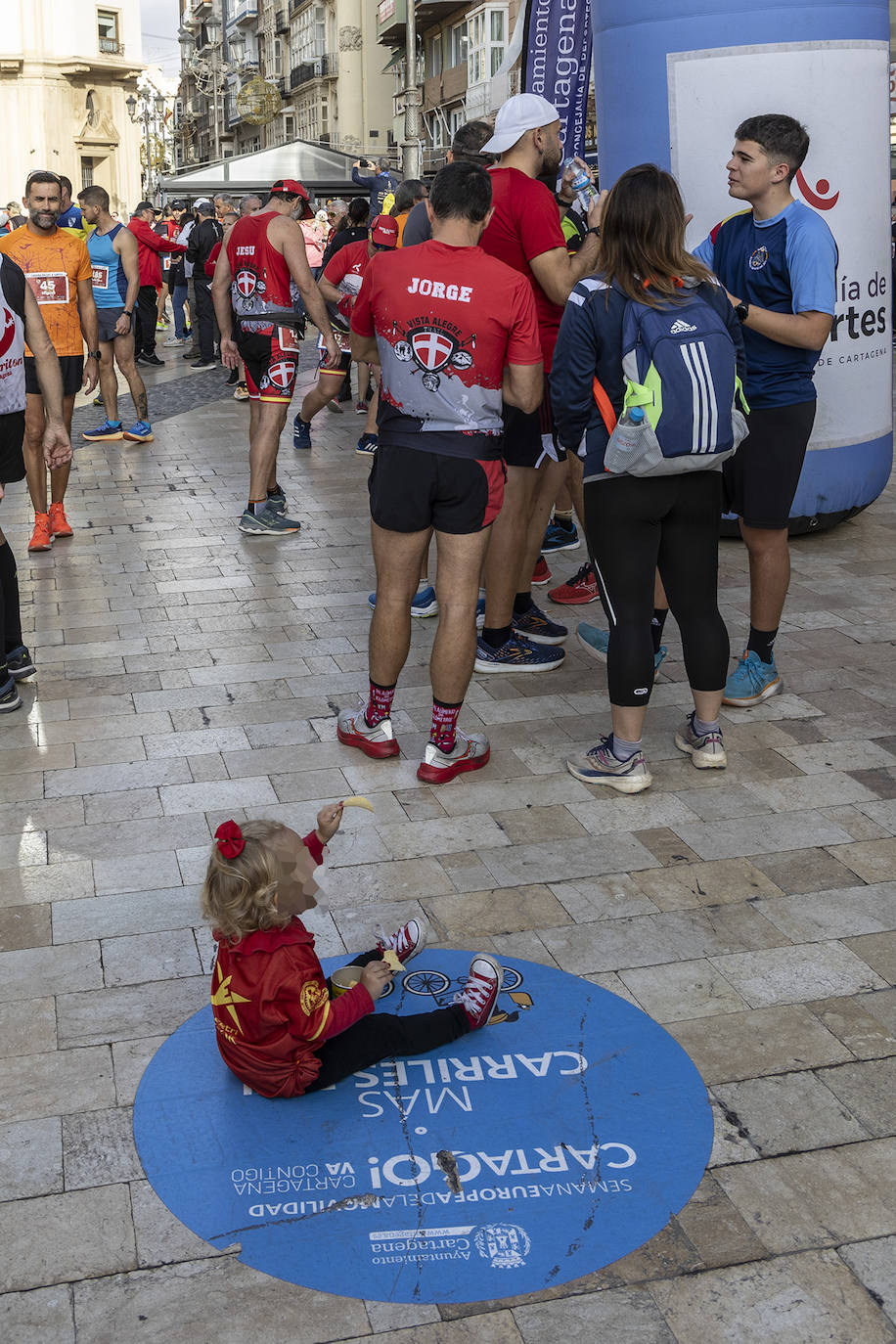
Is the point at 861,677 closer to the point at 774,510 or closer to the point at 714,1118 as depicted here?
the point at 774,510

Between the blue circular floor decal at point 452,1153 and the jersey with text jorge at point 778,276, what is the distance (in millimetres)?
2644

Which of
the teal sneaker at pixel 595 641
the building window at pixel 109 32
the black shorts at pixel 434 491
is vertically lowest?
the teal sneaker at pixel 595 641

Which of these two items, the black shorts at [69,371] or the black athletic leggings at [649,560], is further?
the black shorts at [69,371]

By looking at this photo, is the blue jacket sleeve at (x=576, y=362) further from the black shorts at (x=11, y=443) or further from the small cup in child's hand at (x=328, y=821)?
the black shorts at (x=11, y=443)

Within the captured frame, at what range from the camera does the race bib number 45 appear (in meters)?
7.64

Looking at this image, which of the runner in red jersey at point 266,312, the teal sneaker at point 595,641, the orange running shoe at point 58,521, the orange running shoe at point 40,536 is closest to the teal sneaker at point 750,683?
the teal sneaker at point 595,641

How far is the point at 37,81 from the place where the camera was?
57406 millimetres

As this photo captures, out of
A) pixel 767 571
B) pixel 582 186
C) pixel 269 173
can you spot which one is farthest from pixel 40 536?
pixel 269 173

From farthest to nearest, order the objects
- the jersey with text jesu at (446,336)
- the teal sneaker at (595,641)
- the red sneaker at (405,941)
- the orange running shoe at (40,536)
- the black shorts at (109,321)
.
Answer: the black shorts at (109,321), the orange running shoe at (40,536), the teal sneaker at (595,641), the jersey with text jesu at (446,336), the red sneaker at (405,941)

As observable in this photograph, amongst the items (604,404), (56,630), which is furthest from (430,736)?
(56,630)

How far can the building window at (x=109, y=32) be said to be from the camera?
59.8m

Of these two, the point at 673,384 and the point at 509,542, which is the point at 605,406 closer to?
the point at 673,384

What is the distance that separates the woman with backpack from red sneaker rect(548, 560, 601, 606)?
1.99 m

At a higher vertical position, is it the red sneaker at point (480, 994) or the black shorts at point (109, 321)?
the black shorts at point (109, 321)
